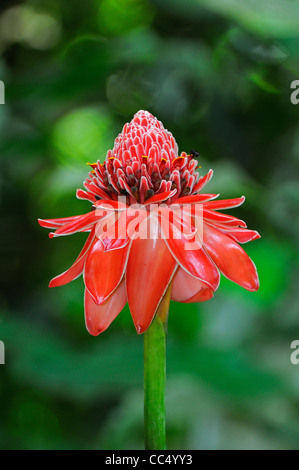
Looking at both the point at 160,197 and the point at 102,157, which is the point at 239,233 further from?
the point at 102,157

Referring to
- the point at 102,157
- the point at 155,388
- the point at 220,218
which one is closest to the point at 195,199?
the point at 220,218

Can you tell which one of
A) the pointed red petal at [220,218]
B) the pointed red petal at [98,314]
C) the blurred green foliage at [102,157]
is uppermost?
the blurred green foliage at [102,157]

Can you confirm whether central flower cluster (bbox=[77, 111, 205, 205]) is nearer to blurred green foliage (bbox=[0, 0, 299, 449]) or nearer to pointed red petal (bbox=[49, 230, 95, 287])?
pointed red petal (bbox=[49, 230, 95, 287])

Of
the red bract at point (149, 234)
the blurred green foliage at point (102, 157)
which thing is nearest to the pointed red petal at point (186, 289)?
the red bract at point (149, 234)

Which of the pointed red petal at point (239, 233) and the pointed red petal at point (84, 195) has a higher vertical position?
the pointed red petal at point (84, 195)

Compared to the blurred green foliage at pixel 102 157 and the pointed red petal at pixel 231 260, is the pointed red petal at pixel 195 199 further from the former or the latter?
the blurred green foliage at pixel 102 157
